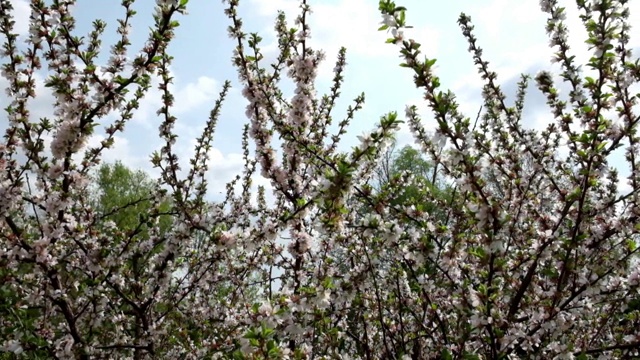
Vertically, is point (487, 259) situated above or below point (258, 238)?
below

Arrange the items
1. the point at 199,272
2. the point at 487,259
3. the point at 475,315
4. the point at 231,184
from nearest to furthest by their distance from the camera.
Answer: the point at 475,315 < the point at 487,259 < the point at 199,272 < the point at 231,184

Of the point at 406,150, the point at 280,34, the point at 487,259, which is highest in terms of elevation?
the point at 406,150

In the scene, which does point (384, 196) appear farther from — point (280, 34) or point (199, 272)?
point (199, 272)

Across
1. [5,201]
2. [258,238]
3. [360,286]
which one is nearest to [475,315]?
[360,286]

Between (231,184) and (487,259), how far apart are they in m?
5.26

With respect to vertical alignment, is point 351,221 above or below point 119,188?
below

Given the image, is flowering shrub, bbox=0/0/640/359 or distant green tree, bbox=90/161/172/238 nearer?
flowering shrub, bbox=0/0/640/359

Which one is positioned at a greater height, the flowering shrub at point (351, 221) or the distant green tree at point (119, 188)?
the distant green tree at point (119, 188)

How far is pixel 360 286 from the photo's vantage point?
13.0 feet

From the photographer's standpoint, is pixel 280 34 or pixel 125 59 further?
pixel 280 34

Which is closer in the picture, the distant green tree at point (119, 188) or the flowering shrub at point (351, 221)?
the flowering shrub at point (351, 221)

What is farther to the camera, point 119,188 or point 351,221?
point 119,188

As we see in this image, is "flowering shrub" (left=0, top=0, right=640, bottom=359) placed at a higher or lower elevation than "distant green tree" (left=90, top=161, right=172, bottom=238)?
lower

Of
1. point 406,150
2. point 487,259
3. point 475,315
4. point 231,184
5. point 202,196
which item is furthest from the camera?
point 406,150
